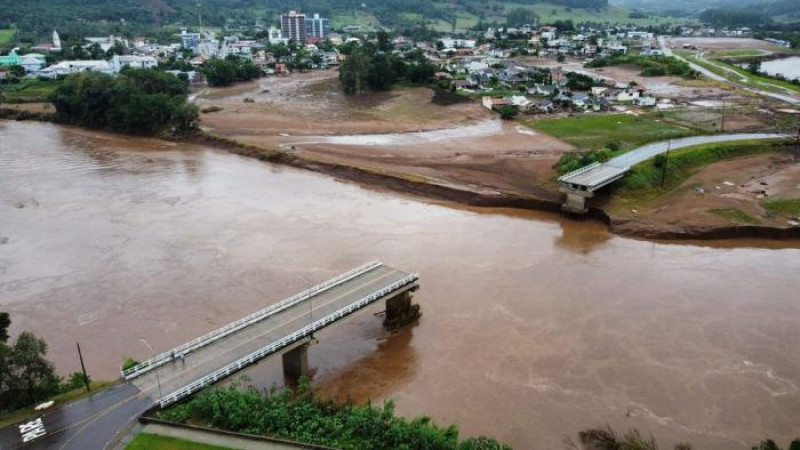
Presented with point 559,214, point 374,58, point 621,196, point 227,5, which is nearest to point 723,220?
point 621,196

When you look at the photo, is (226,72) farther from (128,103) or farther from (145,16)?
(145,16)

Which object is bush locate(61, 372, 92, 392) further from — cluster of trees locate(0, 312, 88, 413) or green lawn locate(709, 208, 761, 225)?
green lawn locate(709, 208, 761, 225)

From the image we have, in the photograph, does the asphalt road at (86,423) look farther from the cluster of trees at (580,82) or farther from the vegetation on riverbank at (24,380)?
the cluster of trees at (580,82)

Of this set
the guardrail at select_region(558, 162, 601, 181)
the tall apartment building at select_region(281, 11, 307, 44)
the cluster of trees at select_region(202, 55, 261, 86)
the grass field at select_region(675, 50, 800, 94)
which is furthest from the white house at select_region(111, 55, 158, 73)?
the grass field at select_region(675, 50, 800, 94)

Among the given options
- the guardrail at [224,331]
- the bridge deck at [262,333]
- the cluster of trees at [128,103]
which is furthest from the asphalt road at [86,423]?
the cluster of trees at [128,103]

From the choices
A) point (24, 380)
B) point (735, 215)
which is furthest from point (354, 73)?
point (24, 380)

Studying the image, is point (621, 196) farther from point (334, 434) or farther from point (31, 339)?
point (31, 339)
